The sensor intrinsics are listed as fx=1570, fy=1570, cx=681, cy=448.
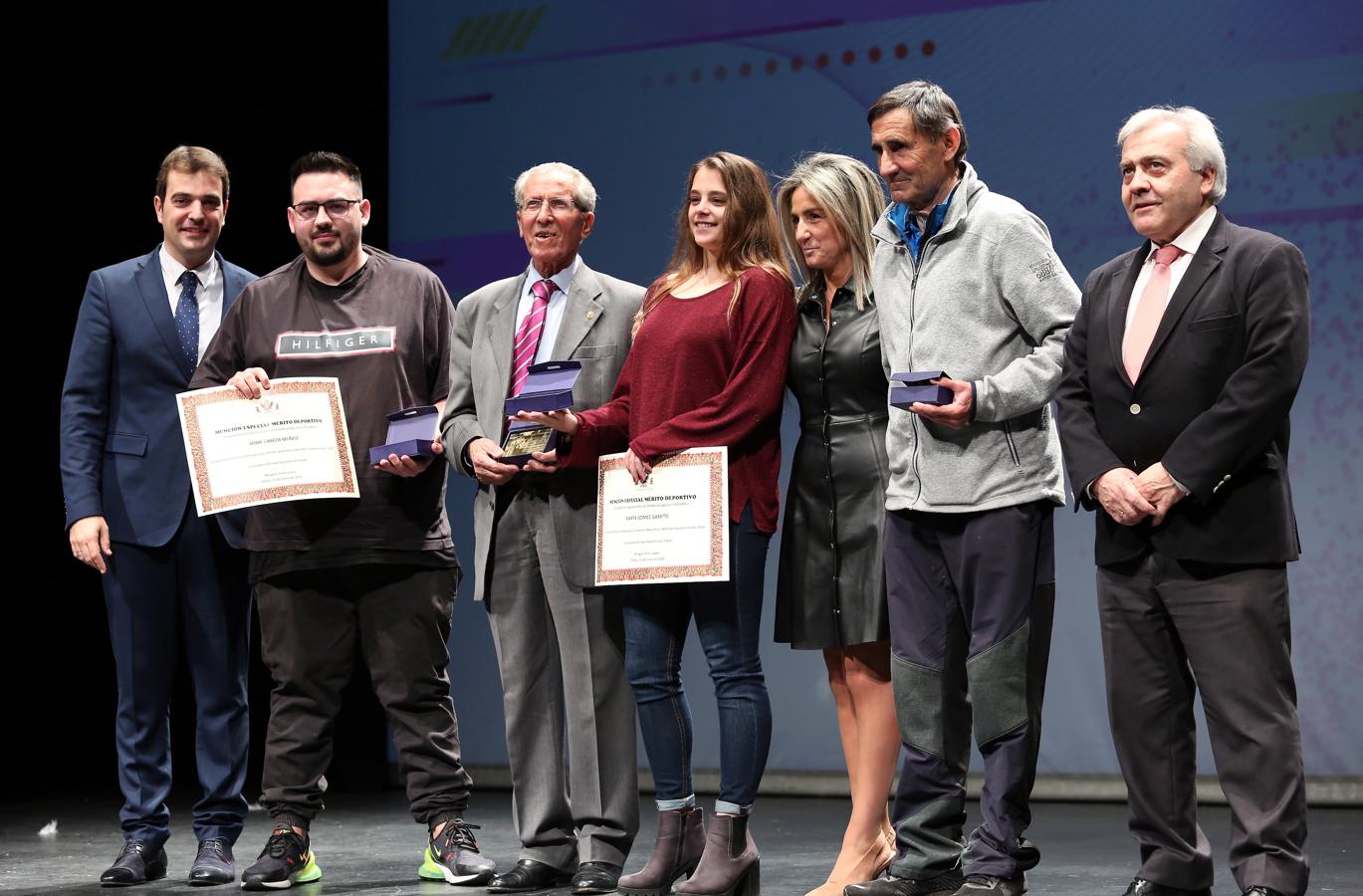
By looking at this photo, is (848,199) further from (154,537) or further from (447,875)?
(154,537)

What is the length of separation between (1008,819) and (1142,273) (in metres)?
1.09

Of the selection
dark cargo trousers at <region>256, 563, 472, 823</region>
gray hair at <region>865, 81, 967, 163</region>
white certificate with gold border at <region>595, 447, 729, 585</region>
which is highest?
gray hair at <region>865, 81, 967, 163</region>

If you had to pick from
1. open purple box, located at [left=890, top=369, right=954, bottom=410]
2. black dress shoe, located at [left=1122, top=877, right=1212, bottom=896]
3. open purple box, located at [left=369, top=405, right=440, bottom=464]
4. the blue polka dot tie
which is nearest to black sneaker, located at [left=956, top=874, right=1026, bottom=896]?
black dress shoe, located at [left=1122, top=877, right=1212, bottom=896]

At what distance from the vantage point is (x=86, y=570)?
600 cm

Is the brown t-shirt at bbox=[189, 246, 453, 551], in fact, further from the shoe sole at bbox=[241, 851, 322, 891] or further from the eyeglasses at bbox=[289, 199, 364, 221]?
the shoe sole at bbox=[241, 851, 322, 891]

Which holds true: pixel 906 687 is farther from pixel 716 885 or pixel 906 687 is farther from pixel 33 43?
pixel 33 43

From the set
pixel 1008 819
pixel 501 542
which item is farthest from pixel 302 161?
pixel 1008 819

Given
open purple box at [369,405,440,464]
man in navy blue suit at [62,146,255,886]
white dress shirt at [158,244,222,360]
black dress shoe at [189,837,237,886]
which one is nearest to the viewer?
open purple box at [369,405,440,464]

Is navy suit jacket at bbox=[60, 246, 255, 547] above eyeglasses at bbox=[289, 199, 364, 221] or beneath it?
beneath

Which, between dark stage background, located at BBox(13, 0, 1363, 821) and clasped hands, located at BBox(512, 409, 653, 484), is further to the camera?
dark stage background, located at BBox(13, 0, 1363, 821)

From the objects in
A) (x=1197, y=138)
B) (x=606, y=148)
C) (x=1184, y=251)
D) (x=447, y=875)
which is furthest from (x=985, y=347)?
(x=606, y=148)

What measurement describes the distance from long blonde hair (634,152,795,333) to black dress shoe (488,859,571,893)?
→ 1306 mm

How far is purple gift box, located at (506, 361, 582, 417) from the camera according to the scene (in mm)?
3396

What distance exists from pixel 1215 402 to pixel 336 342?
2089 mm
